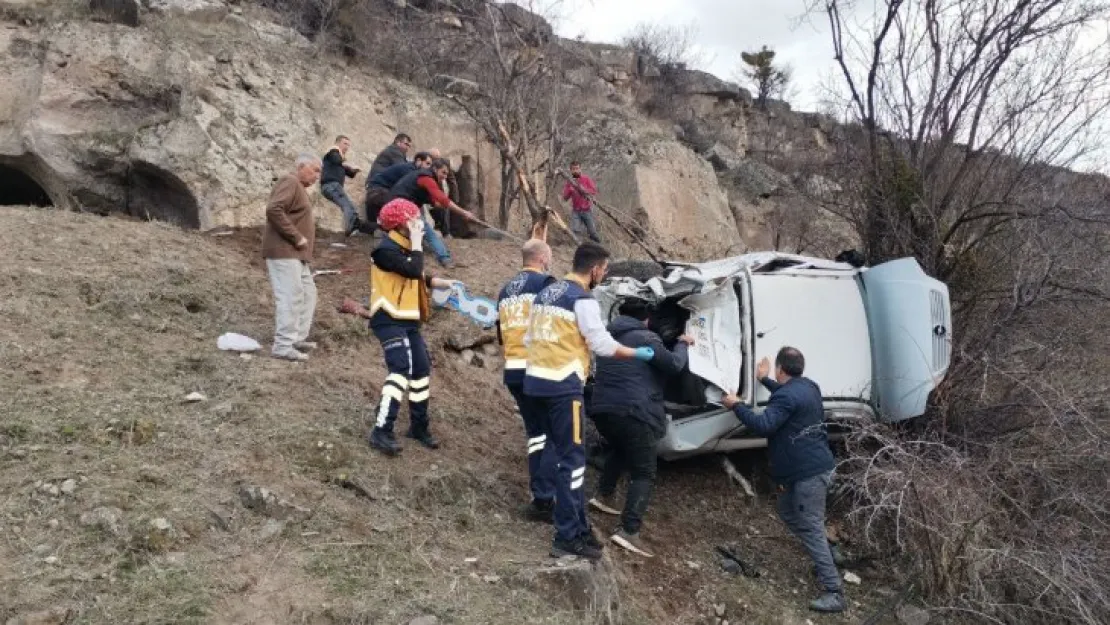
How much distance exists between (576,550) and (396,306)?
1942 millimetres

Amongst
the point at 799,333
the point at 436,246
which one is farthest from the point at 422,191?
the point at 799,333

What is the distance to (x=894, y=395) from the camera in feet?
19.9

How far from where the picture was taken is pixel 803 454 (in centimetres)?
531

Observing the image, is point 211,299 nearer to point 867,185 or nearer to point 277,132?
Answer: point 277,132

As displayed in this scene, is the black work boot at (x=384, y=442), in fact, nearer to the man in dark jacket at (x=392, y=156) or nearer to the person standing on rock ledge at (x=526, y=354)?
the person standing on rock ledge at (x=526, y=354)

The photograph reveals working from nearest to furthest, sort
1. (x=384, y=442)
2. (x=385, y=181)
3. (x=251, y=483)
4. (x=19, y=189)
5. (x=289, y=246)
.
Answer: (x=251, y=483)
(x=384, y=442)
(x=289, y=246)
(x=385, y=181)
(x=19, y=189)

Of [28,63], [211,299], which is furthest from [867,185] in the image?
[28,63]

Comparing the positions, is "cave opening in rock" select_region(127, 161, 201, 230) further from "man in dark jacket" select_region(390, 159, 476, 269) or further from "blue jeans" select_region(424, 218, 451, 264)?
"man in dark jacket" select_region(390, 159, 476, 269)

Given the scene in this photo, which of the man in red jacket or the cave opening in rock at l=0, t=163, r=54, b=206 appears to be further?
the man in red jacket

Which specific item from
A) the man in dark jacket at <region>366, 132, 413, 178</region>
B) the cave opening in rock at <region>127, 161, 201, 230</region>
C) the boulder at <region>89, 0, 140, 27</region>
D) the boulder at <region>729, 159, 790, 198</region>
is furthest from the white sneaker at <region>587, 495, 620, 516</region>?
the boulder at <region>729, 159, 790, 198</region>

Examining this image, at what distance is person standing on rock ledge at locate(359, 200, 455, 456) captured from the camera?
5473 mm

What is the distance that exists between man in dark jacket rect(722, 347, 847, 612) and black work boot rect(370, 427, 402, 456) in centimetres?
215

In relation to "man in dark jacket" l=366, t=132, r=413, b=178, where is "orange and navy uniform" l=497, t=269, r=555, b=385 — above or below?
below

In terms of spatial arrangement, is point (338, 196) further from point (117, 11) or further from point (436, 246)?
point (117, 11)
